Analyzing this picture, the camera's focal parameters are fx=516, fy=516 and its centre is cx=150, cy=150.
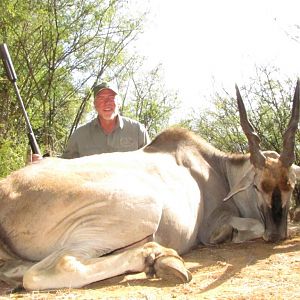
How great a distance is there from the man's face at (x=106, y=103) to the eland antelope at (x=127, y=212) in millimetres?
1253

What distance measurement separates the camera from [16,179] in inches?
140

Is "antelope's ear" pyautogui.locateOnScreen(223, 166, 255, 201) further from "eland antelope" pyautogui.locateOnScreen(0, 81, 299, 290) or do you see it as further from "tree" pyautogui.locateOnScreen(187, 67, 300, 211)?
"tree" pyautogui.locateOnScreen(187, 67, 300, 211)

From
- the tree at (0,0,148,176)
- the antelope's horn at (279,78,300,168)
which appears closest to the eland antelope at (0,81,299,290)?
the antelope's horn at (279,78,300,168)

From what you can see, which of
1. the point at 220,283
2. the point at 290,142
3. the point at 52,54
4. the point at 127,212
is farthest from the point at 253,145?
the point at 52,54

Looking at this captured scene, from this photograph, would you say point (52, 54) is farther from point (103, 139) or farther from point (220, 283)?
point (220, 283)

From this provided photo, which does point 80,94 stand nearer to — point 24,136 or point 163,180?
point 24,136

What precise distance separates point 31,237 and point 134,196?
2.41ft

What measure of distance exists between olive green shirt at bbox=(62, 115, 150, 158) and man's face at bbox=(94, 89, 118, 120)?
0.16 meters

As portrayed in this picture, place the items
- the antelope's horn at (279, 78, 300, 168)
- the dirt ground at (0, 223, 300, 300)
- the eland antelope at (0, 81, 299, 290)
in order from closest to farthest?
the dirt ground at (0, 223, 300, 300)
the eland antelope at (0, 81, 299, 290)
the antelope's horn at (279, 78, 300, 168)

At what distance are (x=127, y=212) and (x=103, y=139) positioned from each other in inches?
106

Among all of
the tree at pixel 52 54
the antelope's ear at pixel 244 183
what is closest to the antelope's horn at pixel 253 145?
the antelope's ear at pixel 244 183

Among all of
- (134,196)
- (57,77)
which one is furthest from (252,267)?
(57,77)

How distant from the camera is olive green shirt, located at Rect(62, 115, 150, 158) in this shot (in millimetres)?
6004

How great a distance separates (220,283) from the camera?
10.1 feet
